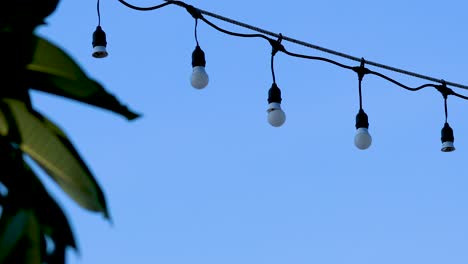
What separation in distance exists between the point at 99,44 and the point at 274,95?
1060 millimetres

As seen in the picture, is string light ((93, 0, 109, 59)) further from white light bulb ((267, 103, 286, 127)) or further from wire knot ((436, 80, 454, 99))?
wire knot ((436, 80, 454, 99))

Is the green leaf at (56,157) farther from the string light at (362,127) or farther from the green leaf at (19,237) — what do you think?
the string light at (362,127)

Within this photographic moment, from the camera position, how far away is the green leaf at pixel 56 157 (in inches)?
82.0

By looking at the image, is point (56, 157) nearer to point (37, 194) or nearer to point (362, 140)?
point (37, 194)

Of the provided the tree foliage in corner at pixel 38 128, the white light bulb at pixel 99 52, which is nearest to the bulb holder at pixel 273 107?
the white light bulb at pixel 99 52

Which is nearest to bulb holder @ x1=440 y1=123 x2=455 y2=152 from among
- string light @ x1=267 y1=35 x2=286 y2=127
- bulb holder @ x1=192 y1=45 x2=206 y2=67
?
string light @ x1=267 y1=35 x2=286 y2=127

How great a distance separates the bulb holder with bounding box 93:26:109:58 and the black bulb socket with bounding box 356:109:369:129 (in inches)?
63.9

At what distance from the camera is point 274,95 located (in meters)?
7.08

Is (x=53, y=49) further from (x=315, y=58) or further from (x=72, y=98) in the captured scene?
(x=315, y=58)

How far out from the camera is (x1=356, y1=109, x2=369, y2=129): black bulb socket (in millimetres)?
7434

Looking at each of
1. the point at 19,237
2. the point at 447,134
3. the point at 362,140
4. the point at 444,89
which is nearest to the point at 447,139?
the point at 447,134

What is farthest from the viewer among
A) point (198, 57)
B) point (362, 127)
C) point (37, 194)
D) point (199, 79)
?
point (362, 127)

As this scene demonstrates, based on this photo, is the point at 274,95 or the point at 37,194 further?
the point at 274,95

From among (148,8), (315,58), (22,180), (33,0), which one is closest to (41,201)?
(22,180)
